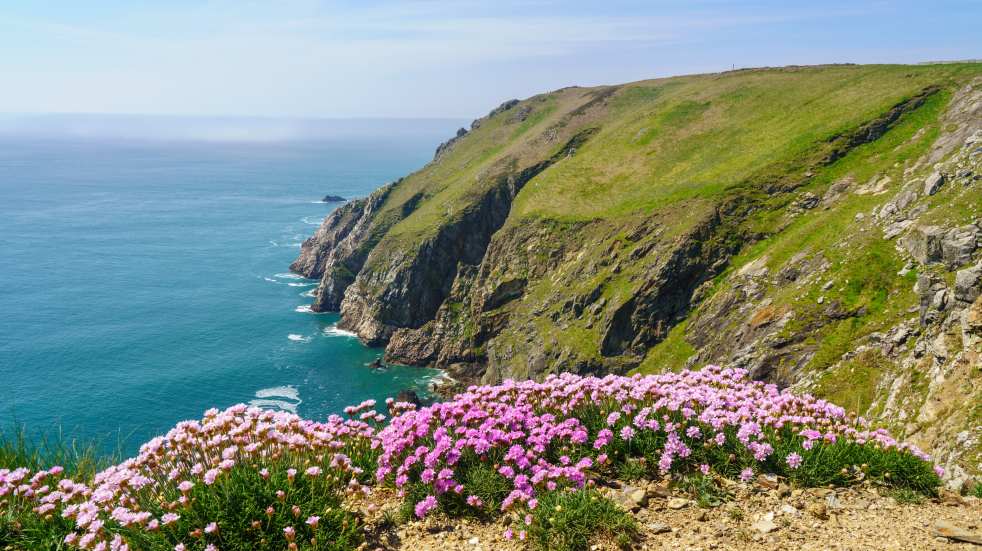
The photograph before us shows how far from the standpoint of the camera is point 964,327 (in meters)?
15.5

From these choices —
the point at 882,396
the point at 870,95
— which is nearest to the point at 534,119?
the point at 870,95

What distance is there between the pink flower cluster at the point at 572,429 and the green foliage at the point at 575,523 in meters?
0.30

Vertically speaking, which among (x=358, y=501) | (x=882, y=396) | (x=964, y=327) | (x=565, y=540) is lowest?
(x=882, y=396)

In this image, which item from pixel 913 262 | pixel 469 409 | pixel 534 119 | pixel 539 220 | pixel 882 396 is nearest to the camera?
pixel 469 409

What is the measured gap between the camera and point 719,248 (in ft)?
218

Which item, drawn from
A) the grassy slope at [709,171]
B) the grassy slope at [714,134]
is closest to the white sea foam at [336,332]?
the grassy slope at [709,171]

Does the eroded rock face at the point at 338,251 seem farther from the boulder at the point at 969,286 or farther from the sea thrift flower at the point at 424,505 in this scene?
the sea thrift flower at the point at 424,505

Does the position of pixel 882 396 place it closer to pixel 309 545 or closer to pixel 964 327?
pixel 964 327

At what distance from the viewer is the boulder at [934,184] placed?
4175 cm

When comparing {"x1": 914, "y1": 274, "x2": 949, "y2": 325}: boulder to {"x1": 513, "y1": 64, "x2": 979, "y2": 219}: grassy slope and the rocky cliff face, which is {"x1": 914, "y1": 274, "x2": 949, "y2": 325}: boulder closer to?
the rocky cliff face

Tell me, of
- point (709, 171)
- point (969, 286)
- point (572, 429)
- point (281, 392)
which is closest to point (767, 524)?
point (572, 429)

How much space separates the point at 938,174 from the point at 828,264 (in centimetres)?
1001

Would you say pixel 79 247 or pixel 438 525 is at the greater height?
pixel 438 525

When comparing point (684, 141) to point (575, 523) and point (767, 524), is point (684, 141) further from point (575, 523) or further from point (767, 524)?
point (575, 523)
